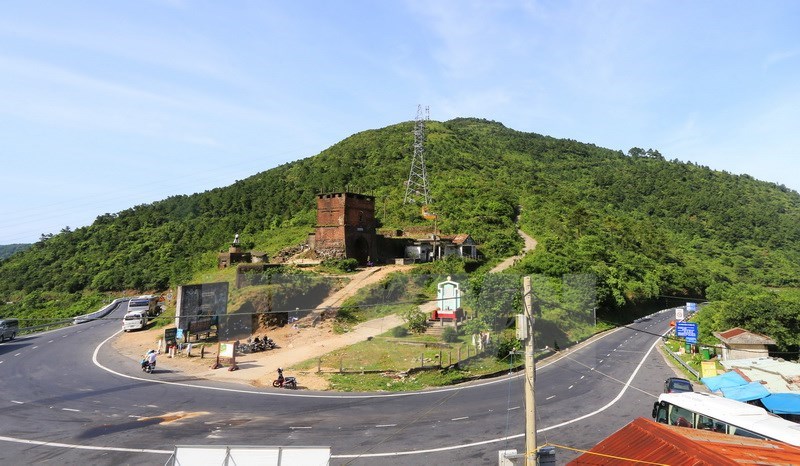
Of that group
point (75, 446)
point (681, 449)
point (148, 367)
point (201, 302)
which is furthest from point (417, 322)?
point (681, 449)

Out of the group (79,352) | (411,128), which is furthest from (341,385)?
(411,128)

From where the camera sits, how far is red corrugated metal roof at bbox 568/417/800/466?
27.0 ft

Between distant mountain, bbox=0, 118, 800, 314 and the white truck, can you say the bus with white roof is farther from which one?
the white truck

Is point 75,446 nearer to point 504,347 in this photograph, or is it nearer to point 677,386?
point 504,347

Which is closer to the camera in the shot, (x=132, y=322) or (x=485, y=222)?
(x=132, y=322)

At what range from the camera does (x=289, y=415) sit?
1923cm

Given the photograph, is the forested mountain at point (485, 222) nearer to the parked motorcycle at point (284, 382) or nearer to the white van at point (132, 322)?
the white van at point (132, 322)

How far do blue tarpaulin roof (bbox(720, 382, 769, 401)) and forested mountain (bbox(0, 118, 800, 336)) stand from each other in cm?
2143

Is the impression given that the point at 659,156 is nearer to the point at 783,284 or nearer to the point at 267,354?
the point at 783,284

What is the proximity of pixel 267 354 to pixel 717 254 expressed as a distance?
9071 centimetres

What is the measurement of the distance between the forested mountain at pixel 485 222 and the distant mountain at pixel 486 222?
31 cm

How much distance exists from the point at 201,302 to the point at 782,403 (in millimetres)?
35060

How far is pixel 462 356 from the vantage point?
28.0 meters

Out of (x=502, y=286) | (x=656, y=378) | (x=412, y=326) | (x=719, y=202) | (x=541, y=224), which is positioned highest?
(x=719, y=202)
